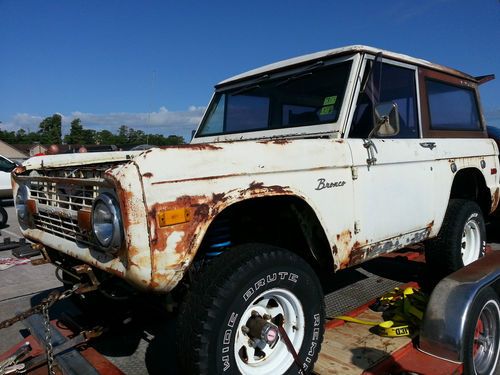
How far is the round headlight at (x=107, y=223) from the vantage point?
1836mm

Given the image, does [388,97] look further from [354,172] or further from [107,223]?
[107,223]

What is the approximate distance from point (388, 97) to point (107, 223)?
94.6 inches

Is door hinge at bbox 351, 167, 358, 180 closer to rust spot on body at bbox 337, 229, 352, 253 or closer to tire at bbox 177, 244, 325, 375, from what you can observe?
rust spot on body at bbox 337, 229, 352, 253

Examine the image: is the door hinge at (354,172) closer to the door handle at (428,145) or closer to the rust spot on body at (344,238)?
the rust spot on body at (344,238)

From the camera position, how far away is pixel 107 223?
6.15 ft

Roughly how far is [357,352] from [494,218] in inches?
184

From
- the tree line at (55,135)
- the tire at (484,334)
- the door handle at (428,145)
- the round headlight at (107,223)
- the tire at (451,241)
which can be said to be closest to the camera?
the round headlight at (107,223)

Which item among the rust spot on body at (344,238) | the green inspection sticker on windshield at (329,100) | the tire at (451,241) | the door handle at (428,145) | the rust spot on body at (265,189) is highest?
the green inspection sticker on windshield at (329,100)

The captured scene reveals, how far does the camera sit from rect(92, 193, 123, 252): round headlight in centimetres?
184

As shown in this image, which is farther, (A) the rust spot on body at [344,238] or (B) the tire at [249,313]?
(A) the rust spot on body at [344,238]

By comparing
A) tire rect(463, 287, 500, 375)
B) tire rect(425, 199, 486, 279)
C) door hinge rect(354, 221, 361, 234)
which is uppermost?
door hinge rect(354, 221, 361, 234)

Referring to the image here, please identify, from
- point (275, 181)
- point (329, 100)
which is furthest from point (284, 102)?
point (275, 181)

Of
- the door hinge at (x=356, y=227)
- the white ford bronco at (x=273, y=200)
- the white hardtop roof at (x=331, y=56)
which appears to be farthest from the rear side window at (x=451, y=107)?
the door hinge at (x=356, y=227)

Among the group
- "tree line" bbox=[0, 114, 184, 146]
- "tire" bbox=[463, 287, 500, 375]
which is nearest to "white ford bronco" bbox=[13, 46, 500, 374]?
"tire" bbox=[463, 287, 500, 375]
